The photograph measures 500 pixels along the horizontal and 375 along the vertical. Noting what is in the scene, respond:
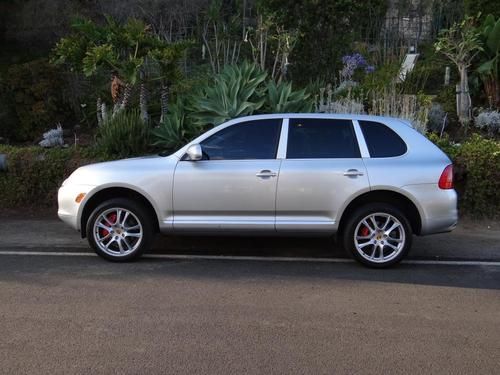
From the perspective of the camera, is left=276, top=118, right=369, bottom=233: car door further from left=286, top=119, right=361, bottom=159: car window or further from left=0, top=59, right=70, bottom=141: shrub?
left=0, top=59, right=70, bottom=141: shrub

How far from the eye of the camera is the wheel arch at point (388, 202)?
6598 millimetres

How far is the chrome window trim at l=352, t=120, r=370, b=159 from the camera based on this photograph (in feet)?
21.7

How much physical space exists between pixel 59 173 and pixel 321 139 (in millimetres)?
4831

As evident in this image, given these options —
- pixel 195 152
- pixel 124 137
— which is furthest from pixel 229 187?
pixel 124 137

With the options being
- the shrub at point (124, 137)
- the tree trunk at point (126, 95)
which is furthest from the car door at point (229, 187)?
the tree trunk at point (126, 95)

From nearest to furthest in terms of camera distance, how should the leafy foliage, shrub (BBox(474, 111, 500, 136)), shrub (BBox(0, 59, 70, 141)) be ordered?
shrub (BBox(474, 111, 500, 136)) → shrub (BBox(0, 59, 70, 141)) → the leafy foliage

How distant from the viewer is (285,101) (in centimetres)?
973

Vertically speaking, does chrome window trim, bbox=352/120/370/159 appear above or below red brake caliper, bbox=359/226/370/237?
above

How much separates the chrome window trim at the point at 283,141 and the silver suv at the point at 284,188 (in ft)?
0.04

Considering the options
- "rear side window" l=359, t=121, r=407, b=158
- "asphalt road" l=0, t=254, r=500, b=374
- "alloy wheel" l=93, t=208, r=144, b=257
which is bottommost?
"asphalt road" l=0, t=254, r=500, b=374

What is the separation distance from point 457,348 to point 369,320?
0.78 metres

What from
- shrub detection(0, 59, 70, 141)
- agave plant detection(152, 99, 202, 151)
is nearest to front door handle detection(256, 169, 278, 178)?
agave plant detection(152, 99, 202, 151)

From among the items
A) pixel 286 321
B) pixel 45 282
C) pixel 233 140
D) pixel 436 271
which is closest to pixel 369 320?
pixel 286 321

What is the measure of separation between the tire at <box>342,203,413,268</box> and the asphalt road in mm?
190
